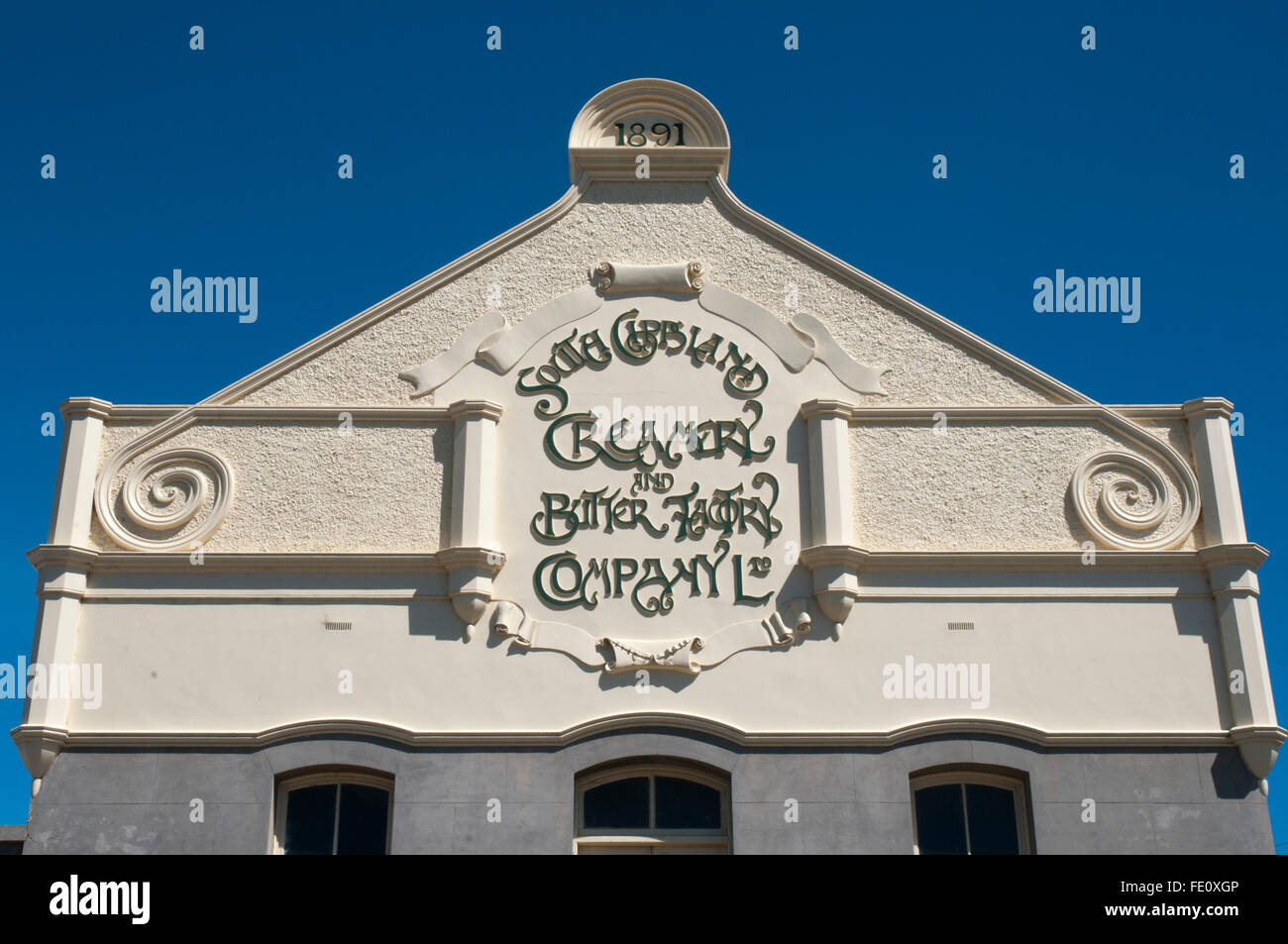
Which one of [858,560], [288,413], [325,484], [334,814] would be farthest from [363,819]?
[858,560]

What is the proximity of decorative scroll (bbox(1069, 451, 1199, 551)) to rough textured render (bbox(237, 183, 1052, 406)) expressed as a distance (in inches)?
42.3

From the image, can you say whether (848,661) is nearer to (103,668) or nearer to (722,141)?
(722,141)

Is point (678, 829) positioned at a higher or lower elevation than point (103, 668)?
lower

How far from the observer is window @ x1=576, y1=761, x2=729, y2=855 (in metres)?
13.9

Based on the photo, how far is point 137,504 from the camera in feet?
49.3

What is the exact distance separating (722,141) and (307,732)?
8.24m

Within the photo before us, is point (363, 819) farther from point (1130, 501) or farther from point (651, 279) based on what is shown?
point (1130, 501)

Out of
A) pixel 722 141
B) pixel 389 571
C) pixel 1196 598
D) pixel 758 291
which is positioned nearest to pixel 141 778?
pixel 389 571

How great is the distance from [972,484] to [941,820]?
3.52 meters

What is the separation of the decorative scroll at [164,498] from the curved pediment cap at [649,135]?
5447mm

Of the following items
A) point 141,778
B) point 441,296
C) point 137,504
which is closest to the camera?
point 141,778

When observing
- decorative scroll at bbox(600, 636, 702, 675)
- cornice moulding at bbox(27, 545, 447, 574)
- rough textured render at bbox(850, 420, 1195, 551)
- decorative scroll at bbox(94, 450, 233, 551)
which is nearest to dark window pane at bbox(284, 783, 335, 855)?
cornice moulding at bbox(27, 545, 447, 574)

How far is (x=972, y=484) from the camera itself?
15086mm

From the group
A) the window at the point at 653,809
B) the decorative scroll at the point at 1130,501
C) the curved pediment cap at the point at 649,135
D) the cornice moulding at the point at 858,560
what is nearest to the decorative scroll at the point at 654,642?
the cornice moulding at the point at 858,560
